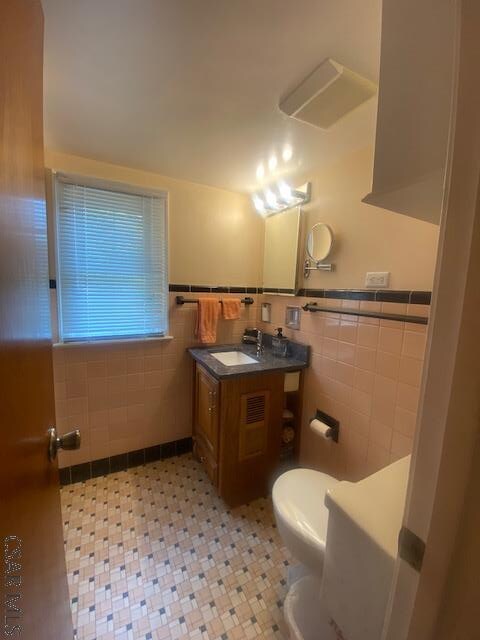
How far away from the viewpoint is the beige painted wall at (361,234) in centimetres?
116

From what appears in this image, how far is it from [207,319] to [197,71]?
140cm

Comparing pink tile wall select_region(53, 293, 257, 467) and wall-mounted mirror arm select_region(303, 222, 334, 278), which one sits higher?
wall-mounted mirror arm select_region(303, 222, 334, 278)

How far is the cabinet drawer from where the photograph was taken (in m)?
1.63

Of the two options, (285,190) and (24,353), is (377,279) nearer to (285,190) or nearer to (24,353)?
(285,190)

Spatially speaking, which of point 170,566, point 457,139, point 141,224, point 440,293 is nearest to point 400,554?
point 440,293

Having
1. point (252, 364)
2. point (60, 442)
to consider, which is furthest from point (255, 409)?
point (60, 442)

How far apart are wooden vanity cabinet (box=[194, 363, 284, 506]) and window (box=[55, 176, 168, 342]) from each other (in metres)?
0.66

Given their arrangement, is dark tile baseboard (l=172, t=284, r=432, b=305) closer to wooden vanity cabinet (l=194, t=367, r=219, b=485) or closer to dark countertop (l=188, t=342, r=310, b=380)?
dark countertop (l=188, t=342, r=310, b=380)

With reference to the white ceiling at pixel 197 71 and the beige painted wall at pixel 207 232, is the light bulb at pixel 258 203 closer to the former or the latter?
the beige painted wall at pixel 207 232

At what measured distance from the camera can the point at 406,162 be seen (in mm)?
564

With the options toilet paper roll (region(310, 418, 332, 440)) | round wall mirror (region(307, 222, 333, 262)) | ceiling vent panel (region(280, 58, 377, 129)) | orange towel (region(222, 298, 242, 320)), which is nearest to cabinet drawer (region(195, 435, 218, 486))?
toilet paper roll (region(310, 418, 332, 440))

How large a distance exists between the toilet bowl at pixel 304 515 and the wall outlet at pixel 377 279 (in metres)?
0.95

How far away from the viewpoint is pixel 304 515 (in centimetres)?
104

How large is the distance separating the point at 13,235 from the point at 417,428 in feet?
2.35
